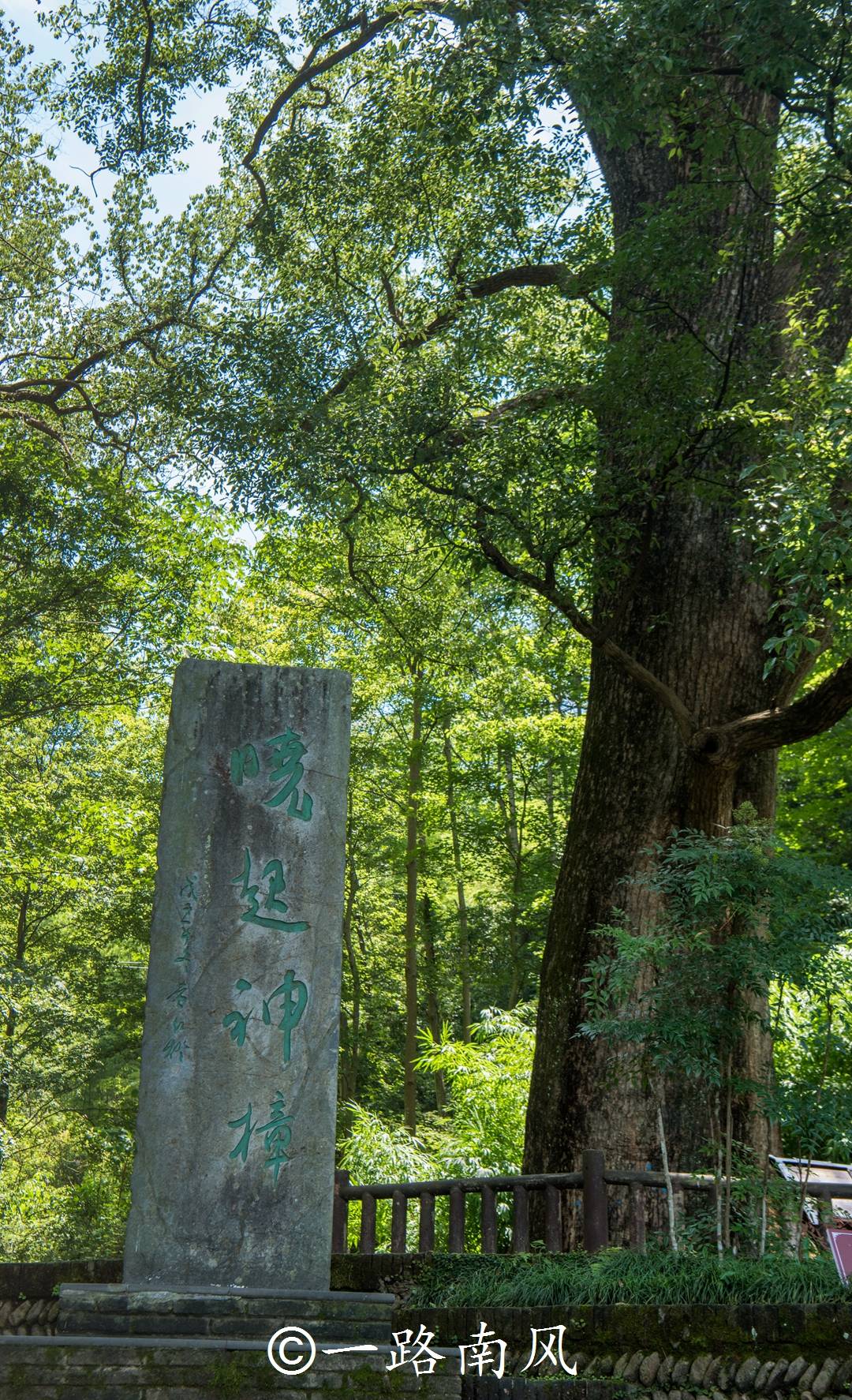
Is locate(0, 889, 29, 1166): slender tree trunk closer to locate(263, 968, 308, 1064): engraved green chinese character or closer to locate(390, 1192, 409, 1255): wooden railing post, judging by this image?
locate(390, 1192, 409, 1255): wooden railing post

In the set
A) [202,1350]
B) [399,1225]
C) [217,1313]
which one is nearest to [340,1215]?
[399,1225]

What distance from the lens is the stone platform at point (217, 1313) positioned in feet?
14.4

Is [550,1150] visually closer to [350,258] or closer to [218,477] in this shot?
[218,477]

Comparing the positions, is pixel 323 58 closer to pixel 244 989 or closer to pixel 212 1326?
pixel 244 989

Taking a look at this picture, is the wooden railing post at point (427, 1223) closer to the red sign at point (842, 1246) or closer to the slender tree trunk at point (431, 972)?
the red sign at point (842, 1246)

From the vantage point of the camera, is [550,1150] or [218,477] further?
[218,477]

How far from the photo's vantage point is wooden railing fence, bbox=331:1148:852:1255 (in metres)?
6.54

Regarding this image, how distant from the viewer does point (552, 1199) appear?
273 inches

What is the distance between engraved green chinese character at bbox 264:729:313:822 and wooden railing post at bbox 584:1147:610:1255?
2.80m

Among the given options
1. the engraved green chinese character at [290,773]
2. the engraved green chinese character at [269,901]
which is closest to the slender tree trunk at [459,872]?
the engraved green chinese character at [290,773]

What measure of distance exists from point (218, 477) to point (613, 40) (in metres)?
4.61

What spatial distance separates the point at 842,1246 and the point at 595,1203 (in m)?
1.42

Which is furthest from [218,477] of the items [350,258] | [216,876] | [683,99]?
[216,876]

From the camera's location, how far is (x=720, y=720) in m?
8.27
